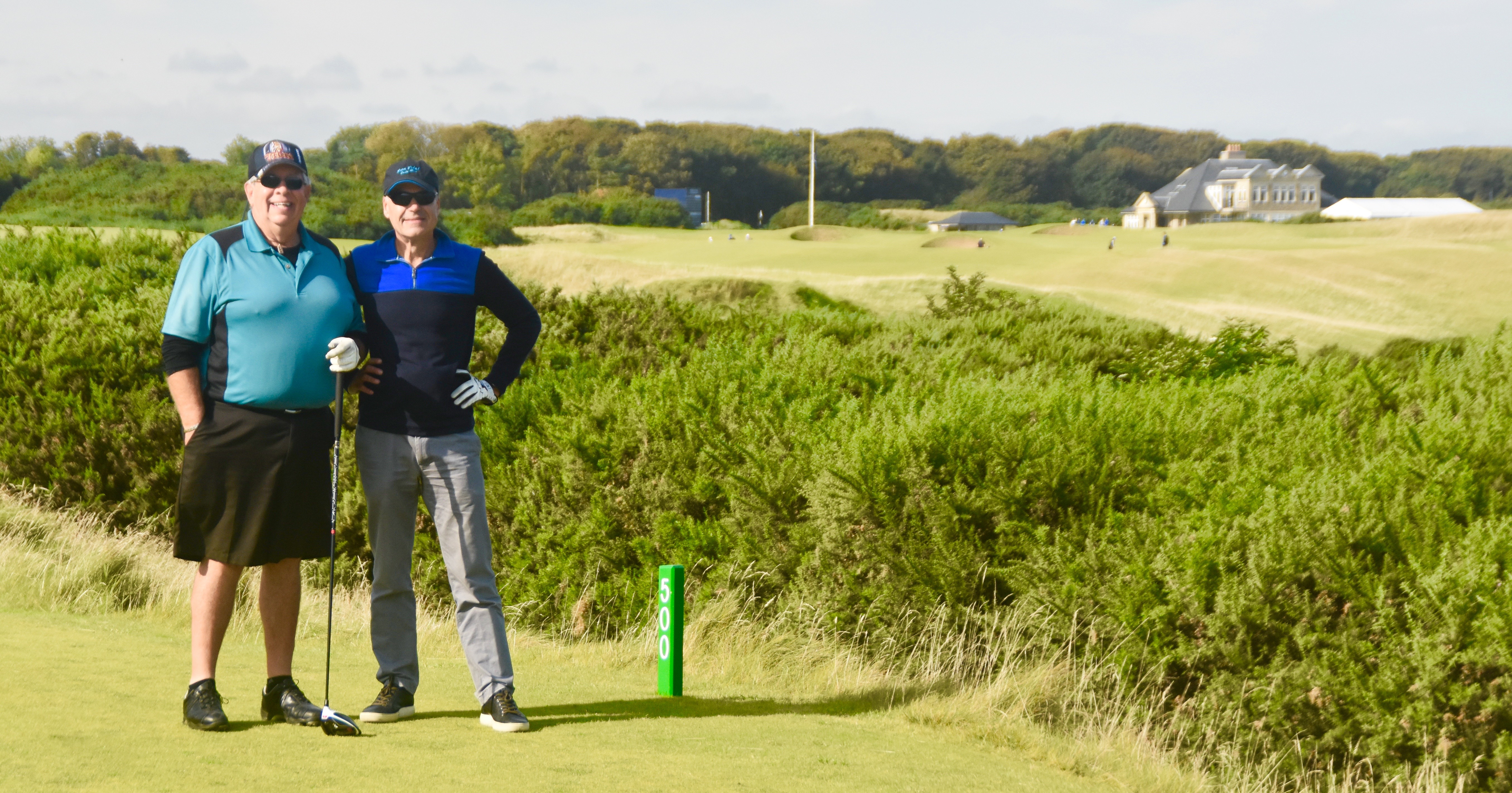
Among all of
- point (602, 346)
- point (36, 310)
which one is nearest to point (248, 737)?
point (602, 346)

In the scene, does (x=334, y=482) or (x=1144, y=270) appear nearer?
(x=334, y=482)

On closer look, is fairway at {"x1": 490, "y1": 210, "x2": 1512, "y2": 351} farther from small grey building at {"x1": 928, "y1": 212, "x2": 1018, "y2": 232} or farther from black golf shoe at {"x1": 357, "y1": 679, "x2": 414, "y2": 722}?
black golf shoe at {"x1": 357, "y1": 679, "x2": 414, "y2": 722}

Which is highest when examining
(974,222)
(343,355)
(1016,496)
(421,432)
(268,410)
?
(974,222)

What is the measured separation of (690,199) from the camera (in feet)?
276

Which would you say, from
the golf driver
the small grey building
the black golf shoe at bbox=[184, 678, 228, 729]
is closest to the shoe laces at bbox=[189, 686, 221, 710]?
the black golf shoe at bbox=[184, 678, 228, 729]

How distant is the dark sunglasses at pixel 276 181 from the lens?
13.9ft

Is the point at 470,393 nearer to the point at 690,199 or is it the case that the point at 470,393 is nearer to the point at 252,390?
the point at 252,390

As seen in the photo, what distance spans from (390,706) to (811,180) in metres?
82.1

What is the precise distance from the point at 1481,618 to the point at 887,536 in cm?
244

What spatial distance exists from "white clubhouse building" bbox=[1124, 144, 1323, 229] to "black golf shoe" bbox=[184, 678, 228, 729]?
116422 mm

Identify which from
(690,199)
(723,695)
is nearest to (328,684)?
(723,695)

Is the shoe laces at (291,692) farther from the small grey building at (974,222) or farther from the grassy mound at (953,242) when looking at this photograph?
the small grey building at (974,222)

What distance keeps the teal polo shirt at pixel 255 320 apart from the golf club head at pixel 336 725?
3.29ft

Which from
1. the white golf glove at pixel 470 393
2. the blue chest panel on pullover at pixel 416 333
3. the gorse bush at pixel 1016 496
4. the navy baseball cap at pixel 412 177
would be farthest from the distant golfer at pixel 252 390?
the gorse bush at pixel 1016 496
